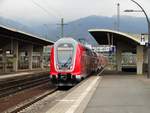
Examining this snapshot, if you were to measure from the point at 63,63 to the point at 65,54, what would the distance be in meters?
0.77

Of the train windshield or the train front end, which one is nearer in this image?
the train front end

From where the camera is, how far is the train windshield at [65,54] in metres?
31.9

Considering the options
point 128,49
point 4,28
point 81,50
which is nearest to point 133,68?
point 128,49

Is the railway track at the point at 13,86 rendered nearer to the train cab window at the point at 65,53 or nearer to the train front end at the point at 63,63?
the train front end at the point at 63,63

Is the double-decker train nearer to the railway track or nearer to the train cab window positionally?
the train cab window

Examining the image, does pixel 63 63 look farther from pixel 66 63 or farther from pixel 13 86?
pixel 13 86

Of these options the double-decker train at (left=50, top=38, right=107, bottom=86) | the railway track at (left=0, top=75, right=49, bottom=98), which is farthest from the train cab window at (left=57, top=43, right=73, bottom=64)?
the railway track at (left=0, top=75, right=49, bottom=98)

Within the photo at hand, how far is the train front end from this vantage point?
104ft

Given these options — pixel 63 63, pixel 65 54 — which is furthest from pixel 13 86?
pixel 65 54

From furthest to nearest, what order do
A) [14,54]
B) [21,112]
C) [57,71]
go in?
[14,54]
[57,71]
[21,112]

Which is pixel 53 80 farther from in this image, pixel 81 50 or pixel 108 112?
pixel 108 112

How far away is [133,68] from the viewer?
75.5 metres

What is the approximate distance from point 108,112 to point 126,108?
4.34 ft

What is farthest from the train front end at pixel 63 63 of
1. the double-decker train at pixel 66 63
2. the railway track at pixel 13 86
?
the railway track at pixel 13 86
